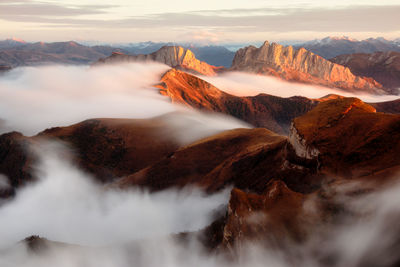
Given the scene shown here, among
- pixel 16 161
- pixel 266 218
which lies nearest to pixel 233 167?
pixel 266 218

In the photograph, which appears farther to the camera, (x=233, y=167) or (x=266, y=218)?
(x=233, y=167)

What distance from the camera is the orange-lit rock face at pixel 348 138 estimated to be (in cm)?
6194

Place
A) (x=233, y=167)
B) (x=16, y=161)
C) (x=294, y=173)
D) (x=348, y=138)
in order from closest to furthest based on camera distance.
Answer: (x=348, y=138) < (x=294, y=173) < (x=233, y=167) < (x=16, y=161)

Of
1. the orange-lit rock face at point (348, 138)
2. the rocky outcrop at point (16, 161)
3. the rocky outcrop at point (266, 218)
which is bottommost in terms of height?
the rocky outcrop at point (16, 161)

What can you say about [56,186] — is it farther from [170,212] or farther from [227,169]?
[227,169]

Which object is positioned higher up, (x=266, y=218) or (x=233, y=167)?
(x=266, y=218)

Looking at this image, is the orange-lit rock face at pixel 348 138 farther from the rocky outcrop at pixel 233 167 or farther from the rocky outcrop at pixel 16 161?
the rocky outcrop at pixel 16 161

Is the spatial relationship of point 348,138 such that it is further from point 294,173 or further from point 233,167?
point 233,167

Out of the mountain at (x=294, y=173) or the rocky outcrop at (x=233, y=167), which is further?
the rocky outcrop at (x=233, y=167)

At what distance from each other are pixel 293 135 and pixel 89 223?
83357 millimetres

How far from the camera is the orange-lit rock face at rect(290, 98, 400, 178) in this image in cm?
6194

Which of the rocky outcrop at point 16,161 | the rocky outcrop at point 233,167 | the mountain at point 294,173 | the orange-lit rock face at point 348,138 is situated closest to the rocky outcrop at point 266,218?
the mountain at point 294,173

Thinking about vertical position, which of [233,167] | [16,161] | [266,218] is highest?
[266,218]

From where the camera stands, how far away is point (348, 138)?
7144cm
